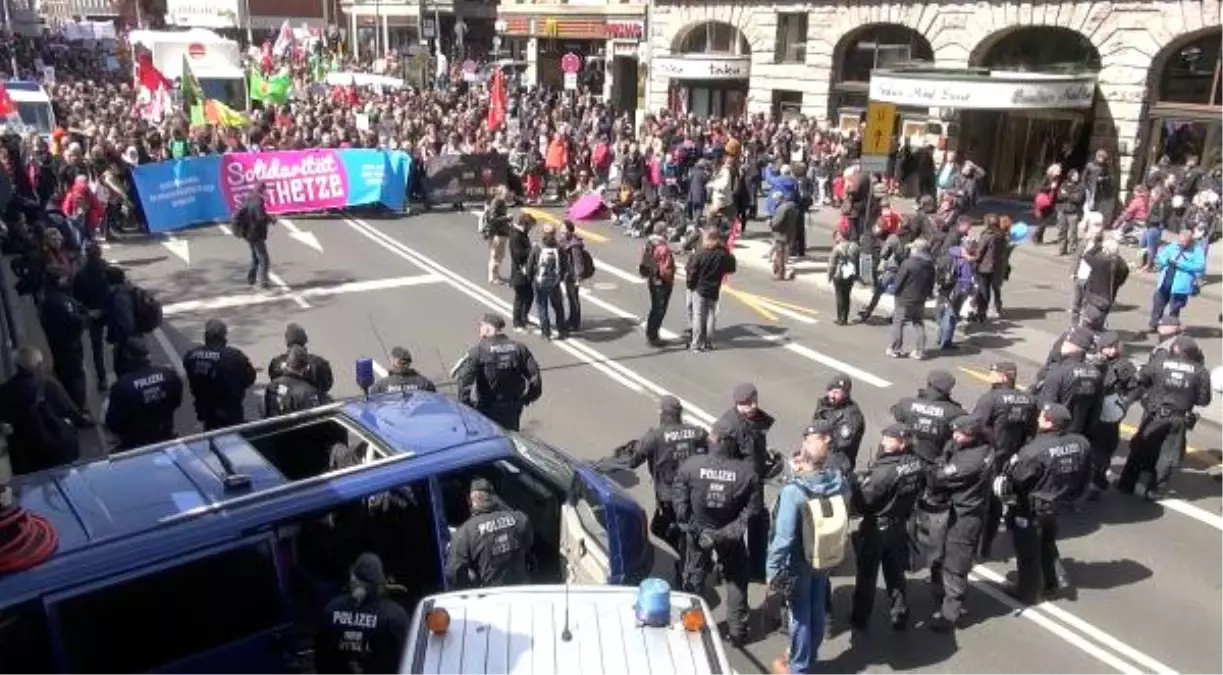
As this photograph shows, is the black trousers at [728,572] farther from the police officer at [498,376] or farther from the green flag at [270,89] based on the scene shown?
the green flag at [270,89]

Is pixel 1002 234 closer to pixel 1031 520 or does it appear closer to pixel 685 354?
pixel 685 354

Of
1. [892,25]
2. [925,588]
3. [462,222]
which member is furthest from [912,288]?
[892,25]

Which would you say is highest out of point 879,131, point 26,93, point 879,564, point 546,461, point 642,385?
point 879,131

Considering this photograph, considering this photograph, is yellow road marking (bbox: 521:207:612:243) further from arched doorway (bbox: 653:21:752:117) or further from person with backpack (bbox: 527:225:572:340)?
arched doorway (bbox: 653:21:752:117)

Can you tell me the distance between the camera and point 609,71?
42.4m

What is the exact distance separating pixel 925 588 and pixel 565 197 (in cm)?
1735

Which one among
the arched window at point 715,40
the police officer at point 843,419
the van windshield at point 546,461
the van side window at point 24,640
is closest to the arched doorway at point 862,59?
the arched window at point 715,40

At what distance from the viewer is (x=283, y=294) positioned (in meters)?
15.6

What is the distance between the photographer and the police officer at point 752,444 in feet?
22.9

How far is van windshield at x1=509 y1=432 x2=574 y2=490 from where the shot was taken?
6211 millimetres

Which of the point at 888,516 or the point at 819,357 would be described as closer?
the point at 888,516

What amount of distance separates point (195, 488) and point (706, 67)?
90.3ft

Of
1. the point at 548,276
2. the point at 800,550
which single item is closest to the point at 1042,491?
the point at 800,550

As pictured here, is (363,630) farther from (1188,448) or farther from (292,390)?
(1188,448)
